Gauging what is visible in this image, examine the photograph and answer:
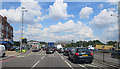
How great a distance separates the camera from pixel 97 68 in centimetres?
984

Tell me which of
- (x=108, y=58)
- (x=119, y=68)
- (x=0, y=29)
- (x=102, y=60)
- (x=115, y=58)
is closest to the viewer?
(x=119, y=68)

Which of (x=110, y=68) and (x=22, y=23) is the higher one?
(x=22, y=23)

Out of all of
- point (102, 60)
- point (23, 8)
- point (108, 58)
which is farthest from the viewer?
point (23, 8)

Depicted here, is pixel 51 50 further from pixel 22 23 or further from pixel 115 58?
pixel 115 58

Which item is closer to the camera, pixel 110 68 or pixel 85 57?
pixel 110 68

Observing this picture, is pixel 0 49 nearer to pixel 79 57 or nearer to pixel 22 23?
pixel 79 57

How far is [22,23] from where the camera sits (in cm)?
3438

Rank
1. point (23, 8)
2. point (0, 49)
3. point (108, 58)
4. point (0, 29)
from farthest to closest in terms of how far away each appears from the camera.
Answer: point (0, 29) < point (23, 8) < point (0, 49) < point (108, 58)

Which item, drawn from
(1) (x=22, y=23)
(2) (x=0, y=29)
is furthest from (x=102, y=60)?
(2) (x=0, y=29)

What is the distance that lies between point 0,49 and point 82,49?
12473mm

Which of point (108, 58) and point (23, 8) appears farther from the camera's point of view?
point (23, 8)

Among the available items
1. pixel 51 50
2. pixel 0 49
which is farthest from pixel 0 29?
pixel 0 49

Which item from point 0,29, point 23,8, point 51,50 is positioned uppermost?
point 23,8

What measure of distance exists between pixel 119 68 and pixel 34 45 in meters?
34.7
